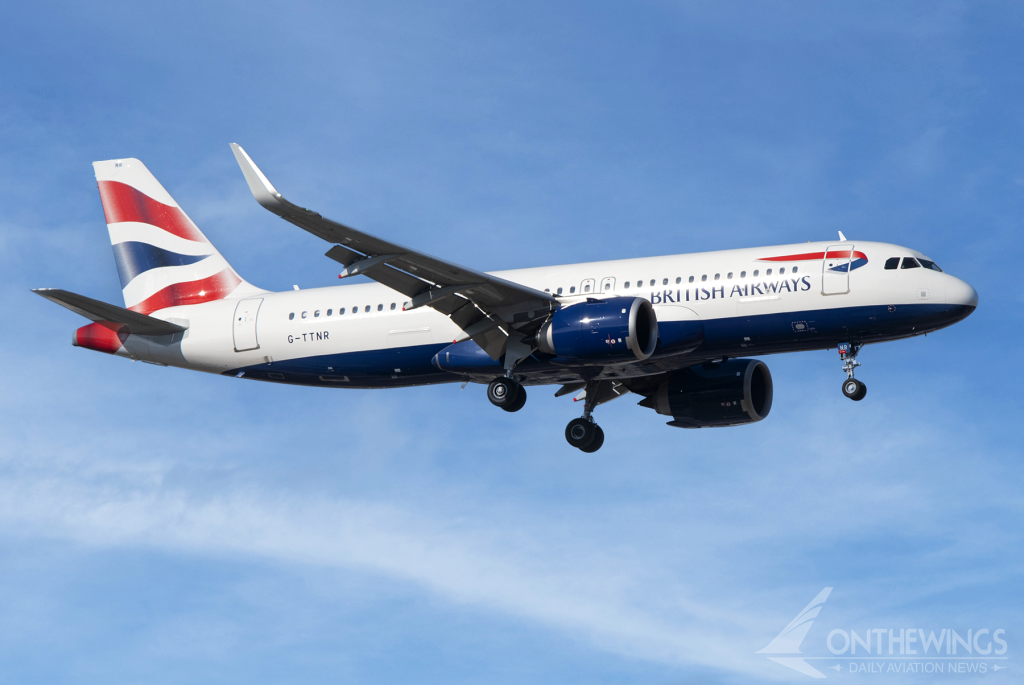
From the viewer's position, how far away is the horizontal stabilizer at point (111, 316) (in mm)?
35706

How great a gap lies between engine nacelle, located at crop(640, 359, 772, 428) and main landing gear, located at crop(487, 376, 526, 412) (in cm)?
626

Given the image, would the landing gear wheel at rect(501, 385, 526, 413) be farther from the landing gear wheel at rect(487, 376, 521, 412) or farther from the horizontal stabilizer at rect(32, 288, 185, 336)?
the horizontal stabilizer at rect(32, 288, 185, 336)

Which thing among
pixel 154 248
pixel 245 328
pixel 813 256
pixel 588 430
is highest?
pixel 154 248

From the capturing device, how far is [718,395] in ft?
130

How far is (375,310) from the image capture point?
1516 inches

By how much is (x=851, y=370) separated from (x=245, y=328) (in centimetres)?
1994

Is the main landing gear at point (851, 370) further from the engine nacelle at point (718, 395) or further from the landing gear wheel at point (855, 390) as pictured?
the engine nacelle at point (718, 395)

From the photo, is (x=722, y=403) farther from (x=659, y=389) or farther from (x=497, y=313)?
(x=497, y=313)

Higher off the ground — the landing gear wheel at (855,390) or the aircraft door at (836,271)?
the aircraft door at (836,271)

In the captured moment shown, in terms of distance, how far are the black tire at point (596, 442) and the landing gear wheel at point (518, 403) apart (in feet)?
13.3

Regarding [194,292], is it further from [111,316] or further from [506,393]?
[506,393]

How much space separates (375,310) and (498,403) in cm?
531

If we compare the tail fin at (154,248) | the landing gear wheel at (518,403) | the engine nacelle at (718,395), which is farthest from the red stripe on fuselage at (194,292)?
the engine nacelle at (718,395)

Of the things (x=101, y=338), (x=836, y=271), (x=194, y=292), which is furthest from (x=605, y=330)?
(x=101, y=338)
